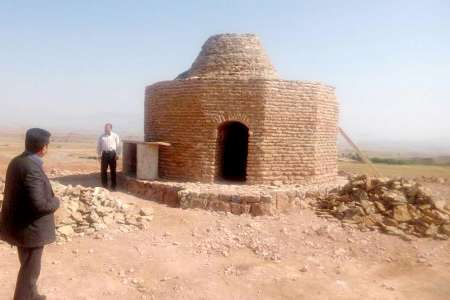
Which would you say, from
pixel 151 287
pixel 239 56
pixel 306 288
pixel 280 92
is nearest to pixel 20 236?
pixel 151 287

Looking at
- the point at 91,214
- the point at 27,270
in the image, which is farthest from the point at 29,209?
the point at 91,214

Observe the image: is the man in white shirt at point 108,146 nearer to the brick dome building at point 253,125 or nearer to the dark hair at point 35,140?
the brick dome building at point 253,125

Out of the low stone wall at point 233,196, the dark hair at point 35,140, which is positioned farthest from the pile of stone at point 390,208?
the dark hair at point 35,140

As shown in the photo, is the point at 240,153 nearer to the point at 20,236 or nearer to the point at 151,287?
the point at 151,287

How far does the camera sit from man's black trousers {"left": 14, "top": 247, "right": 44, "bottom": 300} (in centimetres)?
372

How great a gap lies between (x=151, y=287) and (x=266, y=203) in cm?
350

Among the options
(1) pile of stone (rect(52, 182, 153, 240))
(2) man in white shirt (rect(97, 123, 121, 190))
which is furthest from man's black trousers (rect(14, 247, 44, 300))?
(2) man in white shirt (rect(97, 123, 121, 190))

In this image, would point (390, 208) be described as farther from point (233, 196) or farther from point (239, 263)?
point (239, 263)

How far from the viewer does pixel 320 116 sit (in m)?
9.77

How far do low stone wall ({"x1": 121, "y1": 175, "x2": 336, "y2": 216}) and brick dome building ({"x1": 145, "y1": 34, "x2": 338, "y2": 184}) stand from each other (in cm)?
52

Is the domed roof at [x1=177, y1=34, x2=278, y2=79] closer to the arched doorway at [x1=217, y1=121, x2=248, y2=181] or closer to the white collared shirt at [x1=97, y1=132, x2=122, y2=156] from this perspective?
the arched doorway at [x1=217, y1=121, x2=248, y2=181]

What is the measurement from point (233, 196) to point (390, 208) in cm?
307

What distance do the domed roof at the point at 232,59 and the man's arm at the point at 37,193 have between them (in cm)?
743

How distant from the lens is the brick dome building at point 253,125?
9.28 m
